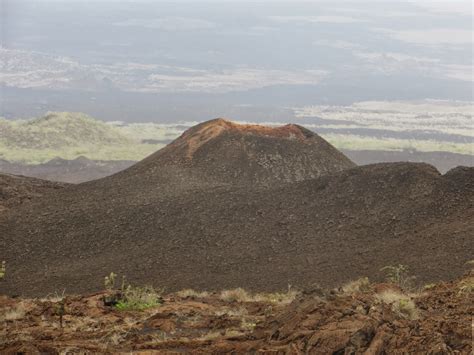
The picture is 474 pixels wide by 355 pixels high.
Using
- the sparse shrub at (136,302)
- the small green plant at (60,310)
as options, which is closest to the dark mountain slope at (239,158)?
the sparse shrub at (136,302)

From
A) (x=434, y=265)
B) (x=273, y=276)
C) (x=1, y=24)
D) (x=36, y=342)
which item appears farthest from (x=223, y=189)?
(x=1, y=24)

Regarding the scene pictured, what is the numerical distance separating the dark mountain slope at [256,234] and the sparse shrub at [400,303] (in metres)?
3.83

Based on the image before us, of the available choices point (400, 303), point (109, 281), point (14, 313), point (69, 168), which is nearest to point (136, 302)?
point (109, 281)

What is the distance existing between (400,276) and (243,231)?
6.43 meters

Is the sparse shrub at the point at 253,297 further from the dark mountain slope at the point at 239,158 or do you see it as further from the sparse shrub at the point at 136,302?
the dark mountain slope at the point at 239,158

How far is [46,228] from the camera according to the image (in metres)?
24.4

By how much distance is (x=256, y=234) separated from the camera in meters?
21.8

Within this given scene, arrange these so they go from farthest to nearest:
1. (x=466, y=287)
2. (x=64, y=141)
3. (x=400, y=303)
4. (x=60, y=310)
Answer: (x=64, y=141) < (x=60, y=310) < (x=466, y=287) < (x=400, y=303)

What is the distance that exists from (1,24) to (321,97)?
Result: 109 m

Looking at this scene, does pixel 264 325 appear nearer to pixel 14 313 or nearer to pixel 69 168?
pixel 14 313

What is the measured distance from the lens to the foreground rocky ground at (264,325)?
9.73m

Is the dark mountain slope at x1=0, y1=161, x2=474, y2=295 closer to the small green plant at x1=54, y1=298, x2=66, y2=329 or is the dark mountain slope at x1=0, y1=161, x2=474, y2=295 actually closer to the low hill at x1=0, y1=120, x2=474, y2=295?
the low hill at x1=0, y1=120, x2=474, y2=295

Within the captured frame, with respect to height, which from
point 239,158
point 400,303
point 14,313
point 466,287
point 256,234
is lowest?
point 14,313

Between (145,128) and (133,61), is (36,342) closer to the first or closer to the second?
(145,128)
